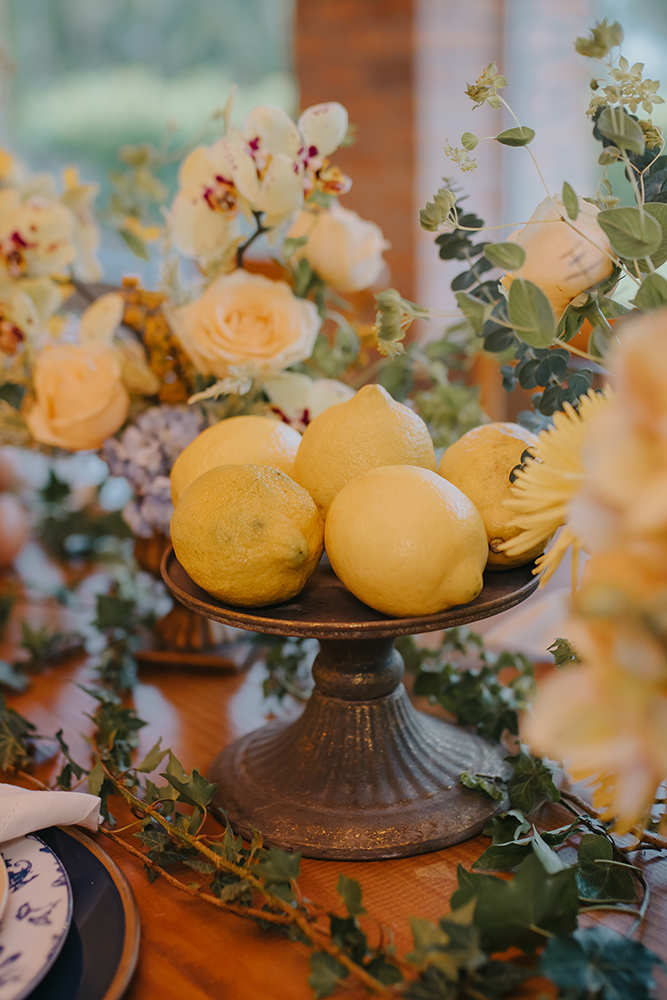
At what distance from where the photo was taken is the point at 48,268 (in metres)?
0.95

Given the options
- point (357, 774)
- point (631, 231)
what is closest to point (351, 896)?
point (357, 774)

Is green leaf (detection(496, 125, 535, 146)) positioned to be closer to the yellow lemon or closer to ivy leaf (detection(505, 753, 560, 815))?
the yellow lemon

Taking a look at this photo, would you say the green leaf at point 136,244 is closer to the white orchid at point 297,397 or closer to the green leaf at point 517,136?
the white orchid at point 297,397

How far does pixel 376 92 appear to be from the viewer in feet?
10.1

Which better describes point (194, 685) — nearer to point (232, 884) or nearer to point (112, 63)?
point (232, 884)

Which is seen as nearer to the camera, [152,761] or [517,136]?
[517,136]

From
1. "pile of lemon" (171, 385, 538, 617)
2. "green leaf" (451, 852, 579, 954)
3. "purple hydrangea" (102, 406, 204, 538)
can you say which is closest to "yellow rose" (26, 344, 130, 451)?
"purple hydrangea" (102, 406, 204, 538)

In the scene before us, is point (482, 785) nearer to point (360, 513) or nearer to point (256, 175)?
point (360, 513)

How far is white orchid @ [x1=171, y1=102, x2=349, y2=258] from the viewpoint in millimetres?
736

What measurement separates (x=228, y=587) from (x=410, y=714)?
0.64 ft

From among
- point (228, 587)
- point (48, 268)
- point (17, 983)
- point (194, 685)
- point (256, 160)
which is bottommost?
point (194, 685)

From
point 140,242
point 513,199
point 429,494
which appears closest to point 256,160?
point 140,242

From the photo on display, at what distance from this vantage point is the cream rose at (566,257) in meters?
0.52

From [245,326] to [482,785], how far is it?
0.45 m
